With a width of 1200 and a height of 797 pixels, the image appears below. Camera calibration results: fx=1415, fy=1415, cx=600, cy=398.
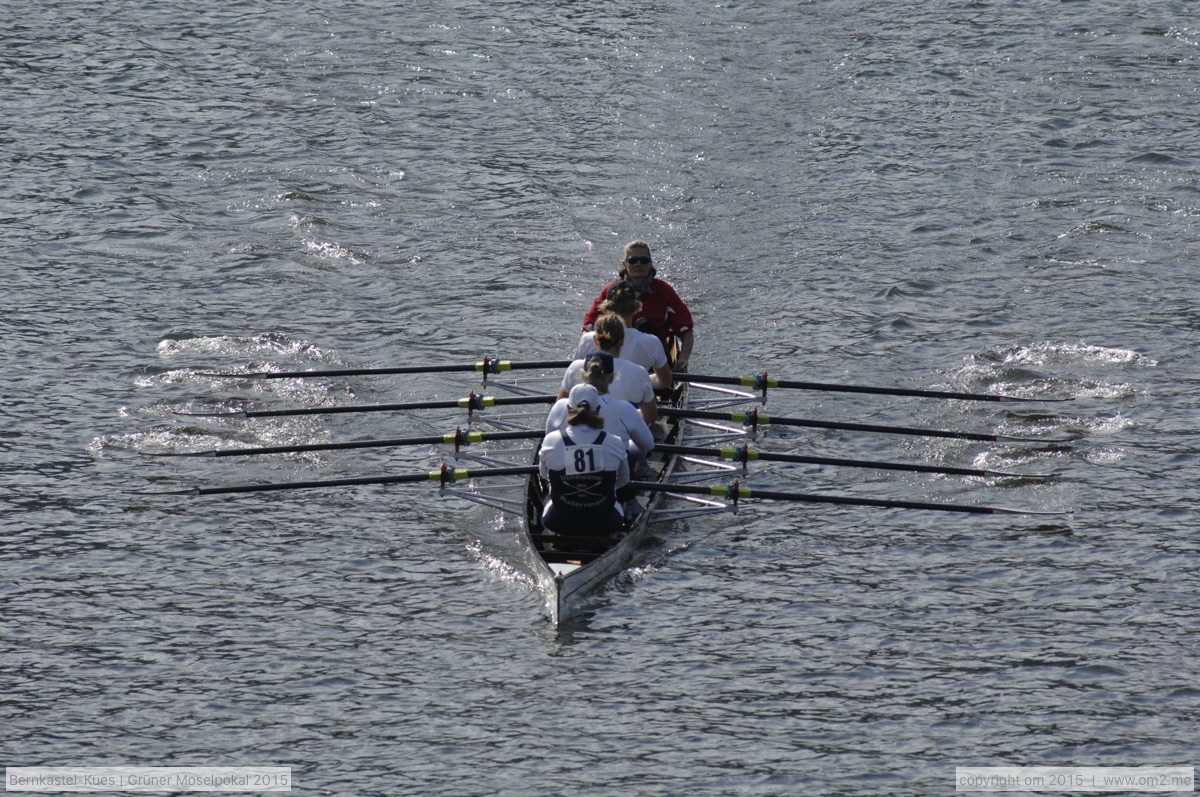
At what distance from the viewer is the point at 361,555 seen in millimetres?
16609

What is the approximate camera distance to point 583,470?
49.8ft

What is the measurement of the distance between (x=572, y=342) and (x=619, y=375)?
18.6 ft

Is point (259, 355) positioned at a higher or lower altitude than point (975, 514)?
lower

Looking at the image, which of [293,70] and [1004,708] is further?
[293,70]

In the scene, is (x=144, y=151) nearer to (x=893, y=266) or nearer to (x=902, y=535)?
(x=893, y=266)

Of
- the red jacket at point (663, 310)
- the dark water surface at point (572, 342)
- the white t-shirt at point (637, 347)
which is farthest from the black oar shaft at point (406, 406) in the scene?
the red jacket at point (663, 310)

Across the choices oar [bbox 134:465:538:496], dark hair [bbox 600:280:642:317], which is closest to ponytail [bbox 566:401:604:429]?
A: oar [bbox 134:465:538:496]

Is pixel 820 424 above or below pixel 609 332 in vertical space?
below

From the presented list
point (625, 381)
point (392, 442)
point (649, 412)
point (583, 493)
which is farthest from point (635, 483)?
point (392, 442)

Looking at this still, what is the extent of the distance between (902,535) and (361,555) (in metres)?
6.47

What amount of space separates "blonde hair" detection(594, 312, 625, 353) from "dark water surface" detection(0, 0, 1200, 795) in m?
2.43

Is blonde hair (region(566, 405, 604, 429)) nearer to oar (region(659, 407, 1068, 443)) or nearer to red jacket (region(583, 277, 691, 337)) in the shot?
oar (region(659, 407, 1068, 443))

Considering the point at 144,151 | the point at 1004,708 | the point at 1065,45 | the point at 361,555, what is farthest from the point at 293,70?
the point at 1004,708

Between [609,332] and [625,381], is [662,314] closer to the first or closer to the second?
[625,381]
